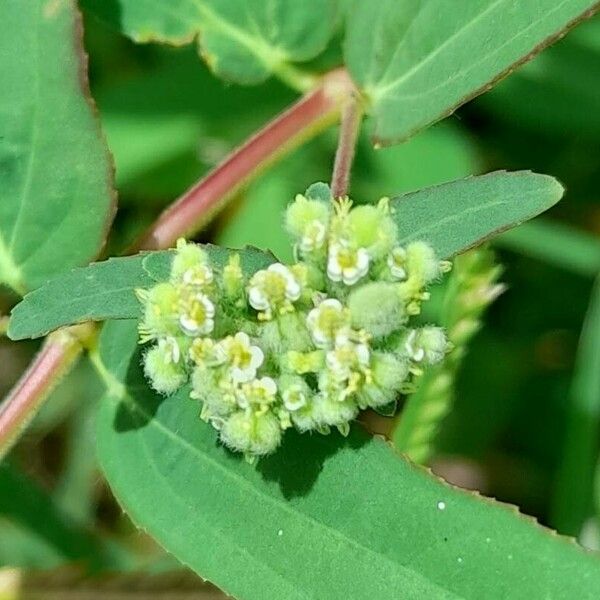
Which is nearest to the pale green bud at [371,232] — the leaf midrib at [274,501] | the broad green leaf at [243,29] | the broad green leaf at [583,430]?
the leaf midrib at [274,501]

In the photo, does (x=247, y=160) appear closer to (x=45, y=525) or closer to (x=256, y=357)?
(x=256, y=357)

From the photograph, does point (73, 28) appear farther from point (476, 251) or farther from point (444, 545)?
point (444, 545)

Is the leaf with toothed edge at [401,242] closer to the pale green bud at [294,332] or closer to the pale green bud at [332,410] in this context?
the pale green bud at [294,332]

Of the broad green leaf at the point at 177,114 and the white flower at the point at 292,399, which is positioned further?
the broad green leaf at the point at 177,114

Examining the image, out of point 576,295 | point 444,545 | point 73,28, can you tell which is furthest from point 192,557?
point 576,295

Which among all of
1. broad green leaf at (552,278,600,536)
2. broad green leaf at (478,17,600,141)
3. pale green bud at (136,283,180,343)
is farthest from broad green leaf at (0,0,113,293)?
broad green leaf at (478,17,600,141)

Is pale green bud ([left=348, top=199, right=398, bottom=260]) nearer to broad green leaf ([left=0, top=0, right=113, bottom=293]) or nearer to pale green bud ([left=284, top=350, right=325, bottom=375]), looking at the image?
pale green bud ([left=284, top=350, right=325, bottom=375])
